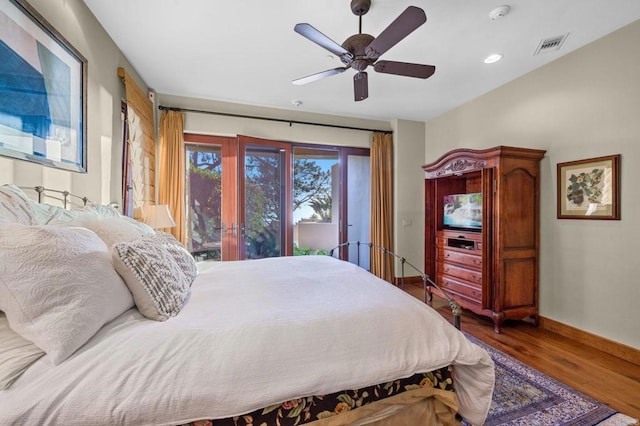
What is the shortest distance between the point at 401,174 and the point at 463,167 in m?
1.42

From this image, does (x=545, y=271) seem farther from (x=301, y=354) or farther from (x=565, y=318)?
(x=301, y=354)

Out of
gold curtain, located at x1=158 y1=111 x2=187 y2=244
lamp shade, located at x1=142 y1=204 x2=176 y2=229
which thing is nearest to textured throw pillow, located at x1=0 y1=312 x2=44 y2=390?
lamp shade, located at x1=142 y1=204 x2=176 y2=229

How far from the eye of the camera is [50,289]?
2.72ft

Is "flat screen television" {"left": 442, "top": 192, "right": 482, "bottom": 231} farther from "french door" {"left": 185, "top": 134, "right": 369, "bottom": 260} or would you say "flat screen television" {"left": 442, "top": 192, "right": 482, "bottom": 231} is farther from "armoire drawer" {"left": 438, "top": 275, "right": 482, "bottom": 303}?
"french door" {"left": 185, "top": 134, "right": 369, "bottom": 260}

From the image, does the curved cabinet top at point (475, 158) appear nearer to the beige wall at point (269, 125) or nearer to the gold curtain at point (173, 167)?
the beige wall at point (269, 125)

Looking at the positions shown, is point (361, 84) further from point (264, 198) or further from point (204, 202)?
point (204, 202)

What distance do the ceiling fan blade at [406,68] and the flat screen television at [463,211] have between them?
1.57 m

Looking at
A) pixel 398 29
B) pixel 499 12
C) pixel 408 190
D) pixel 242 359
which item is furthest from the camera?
pixel 408 190

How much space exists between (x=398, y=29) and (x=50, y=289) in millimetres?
2086

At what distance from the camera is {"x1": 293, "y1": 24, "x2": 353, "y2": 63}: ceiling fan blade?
1672 millimetres

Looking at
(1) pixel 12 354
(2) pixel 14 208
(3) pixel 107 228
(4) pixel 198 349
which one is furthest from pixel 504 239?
(2) pixel 14 208

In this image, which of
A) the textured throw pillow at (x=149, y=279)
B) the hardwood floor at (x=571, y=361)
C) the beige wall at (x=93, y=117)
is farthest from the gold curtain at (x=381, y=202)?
the textured throw pillow at (x=149, y=279)

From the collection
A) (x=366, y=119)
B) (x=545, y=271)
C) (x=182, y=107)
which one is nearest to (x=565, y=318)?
(x=545, y=271)

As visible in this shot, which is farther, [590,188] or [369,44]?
[590,188]
